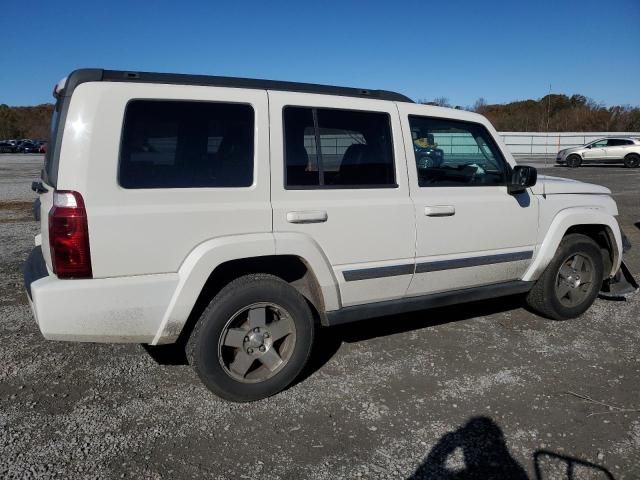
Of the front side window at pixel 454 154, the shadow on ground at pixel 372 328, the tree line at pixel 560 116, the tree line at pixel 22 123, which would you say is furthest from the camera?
the tree line at pixel 22 123

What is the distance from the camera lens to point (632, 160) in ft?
86.6

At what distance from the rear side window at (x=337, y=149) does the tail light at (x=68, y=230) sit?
1.20 metres

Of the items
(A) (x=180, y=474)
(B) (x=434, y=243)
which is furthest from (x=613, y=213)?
(A) (x=180, y=474)

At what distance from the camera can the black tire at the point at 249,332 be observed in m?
3.04

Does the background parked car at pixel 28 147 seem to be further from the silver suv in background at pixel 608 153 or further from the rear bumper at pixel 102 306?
the rear bumper at pixel 102 306

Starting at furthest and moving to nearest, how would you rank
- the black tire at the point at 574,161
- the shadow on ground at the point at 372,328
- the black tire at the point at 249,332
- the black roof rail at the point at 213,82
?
the black tire at the point at 574,161
the shadow on ground at the point at 372,328
the black tire at the point at 249,332
the black roof rail at the point at 213,82

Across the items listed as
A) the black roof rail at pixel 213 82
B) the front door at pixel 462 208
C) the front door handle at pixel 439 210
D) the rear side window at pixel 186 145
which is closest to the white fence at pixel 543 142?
the front door at pixel 462 208

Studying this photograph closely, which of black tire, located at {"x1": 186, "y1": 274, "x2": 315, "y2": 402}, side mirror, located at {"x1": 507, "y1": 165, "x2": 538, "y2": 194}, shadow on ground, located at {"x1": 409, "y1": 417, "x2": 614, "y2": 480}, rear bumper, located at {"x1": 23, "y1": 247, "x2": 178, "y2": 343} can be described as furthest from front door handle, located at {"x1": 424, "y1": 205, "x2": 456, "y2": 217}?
rear bumper, located at {"x1": 23, "y1": 247, "x2": 178, "y2": 343}

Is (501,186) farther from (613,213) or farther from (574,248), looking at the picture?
(613,213)

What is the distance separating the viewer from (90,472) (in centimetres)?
256

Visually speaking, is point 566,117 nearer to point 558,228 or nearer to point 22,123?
point 558,228

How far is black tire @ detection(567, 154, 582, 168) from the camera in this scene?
2723 cm

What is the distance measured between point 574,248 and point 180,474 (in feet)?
12.3

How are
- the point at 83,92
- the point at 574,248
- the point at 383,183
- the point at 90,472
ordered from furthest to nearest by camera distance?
the point at 574,248
the point at 383,183
the point at 83,92
the point at 90,472
